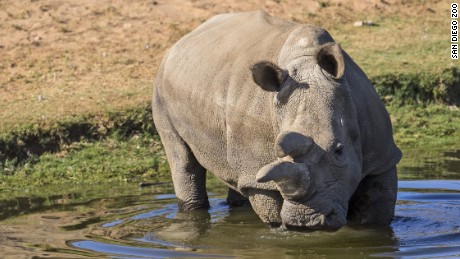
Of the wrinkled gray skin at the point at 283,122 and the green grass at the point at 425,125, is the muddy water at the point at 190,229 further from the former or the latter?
the green grass at the point at 425,125

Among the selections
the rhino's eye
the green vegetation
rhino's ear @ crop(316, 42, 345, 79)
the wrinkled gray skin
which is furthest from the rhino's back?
the green vegetation

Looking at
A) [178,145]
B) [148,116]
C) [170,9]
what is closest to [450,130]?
[148,116]

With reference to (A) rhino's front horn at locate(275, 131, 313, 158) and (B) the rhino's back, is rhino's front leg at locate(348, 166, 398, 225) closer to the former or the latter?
(B) the rhino's back

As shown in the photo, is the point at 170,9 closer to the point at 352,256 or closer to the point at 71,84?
the point at 71,84

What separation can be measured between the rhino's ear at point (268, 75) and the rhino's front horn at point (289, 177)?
690mm

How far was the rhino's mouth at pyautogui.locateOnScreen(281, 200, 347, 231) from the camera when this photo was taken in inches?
294

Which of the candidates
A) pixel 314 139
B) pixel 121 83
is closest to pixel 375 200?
pixel 314 139

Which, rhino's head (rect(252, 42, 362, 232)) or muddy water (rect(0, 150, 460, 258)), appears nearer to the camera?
rhino's head (rect(252, 42, 362, 232))

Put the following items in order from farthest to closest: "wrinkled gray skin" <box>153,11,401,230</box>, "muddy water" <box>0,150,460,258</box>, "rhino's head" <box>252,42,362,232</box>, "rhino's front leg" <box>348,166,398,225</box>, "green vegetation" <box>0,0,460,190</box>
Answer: "green vegetation" <box>0,0,460,190</box> → "rhino's front leg" <box>348,166,398,225</box> → "muddy water" <box>0,150,460,258</box> → "wrinkled gray skin" <box>153,11,401,230</box> → "rhino's head" <box>252,42,362,232</box>

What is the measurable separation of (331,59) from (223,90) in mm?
1254

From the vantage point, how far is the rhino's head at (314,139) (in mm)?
7371

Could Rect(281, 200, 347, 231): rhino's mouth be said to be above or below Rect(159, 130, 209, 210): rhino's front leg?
below

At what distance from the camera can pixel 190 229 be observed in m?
9.41

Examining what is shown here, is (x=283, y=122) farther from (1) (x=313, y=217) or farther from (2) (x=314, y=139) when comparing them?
(1) (x=313, y=217)
